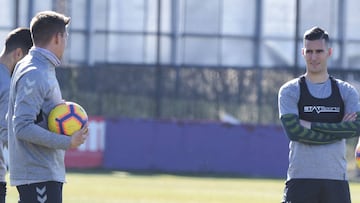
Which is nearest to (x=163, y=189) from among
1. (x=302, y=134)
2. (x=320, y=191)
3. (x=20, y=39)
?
(x=320, y=191)

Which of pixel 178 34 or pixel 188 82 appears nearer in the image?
pixel 188 82

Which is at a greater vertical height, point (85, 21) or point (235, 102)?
point (85, 21)

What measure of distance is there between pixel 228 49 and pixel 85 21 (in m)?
4.77

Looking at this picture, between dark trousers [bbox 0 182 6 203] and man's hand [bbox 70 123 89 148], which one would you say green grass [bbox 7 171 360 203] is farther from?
man's hand [bbox 70 123 89 148]

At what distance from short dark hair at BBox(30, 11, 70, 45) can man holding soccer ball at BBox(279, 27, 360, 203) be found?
2268 mm

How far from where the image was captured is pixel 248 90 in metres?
30.4

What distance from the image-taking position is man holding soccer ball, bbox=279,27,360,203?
337 inches

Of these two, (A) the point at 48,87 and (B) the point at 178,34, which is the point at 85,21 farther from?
(A) the point at 48,87

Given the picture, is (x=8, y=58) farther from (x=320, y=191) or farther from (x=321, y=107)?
(x=320, y=191)

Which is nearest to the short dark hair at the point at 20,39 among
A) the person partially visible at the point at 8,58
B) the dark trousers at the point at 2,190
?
the person partially visible at the point at 8,58

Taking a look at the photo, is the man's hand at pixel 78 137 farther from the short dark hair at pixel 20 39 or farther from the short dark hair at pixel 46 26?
the short dark hair at pixel 20 39

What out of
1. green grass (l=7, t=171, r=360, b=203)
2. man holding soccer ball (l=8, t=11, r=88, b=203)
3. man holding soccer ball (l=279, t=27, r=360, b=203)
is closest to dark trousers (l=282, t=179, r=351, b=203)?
man holding soccer ball (l=279, t=27, r=360, b=203)

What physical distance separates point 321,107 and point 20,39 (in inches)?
99.6

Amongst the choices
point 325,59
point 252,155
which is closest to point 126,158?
point 252,155
